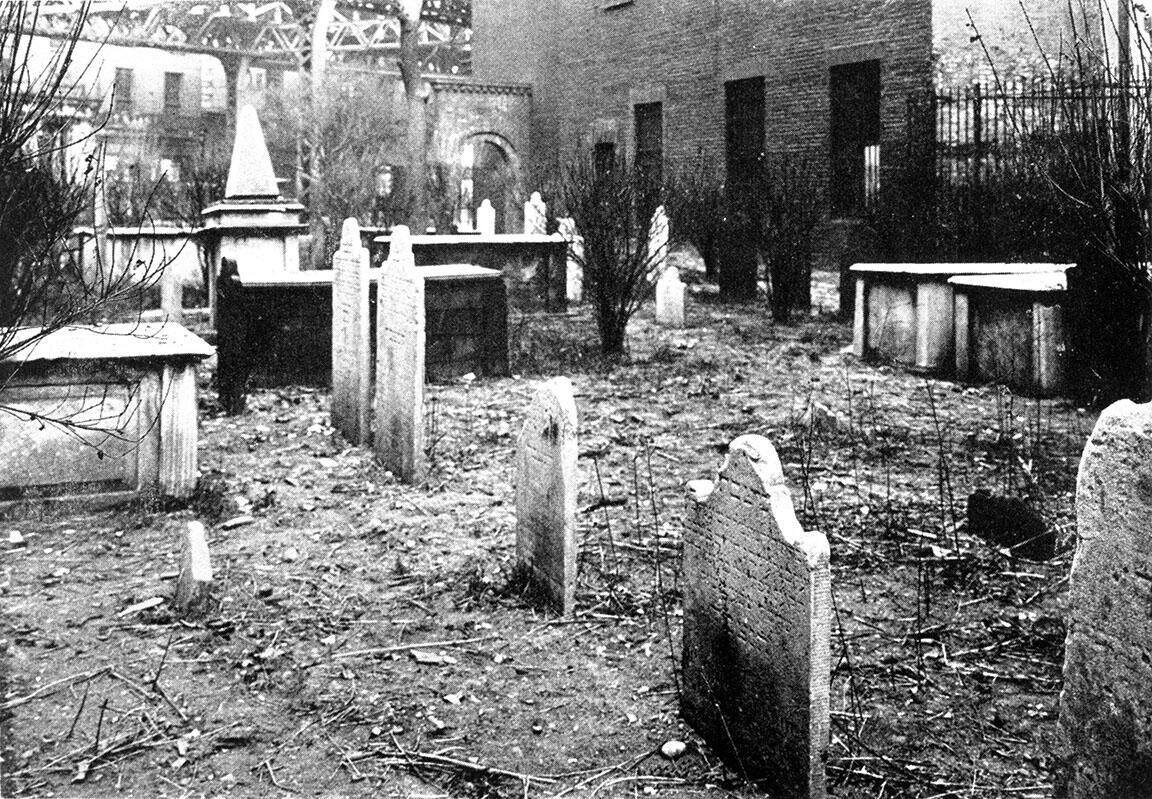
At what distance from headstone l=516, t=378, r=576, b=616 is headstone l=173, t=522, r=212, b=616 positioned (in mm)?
1575

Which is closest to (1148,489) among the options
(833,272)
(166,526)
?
(166,526)

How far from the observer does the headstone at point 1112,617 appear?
2.71 meters

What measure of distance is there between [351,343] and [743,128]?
1603 centimetres

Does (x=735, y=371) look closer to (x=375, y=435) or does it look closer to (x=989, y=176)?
(x=375, y=435)

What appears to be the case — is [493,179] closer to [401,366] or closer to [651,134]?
[651,134]

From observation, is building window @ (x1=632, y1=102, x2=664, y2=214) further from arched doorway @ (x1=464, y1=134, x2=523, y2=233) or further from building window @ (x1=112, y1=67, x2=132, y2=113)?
building window @ (x1=112, y1=67, x2=132, y2=113)

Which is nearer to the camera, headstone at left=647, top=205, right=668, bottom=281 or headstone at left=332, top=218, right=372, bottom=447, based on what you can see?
headstone at left=332, top=218, right=372, bottom=447

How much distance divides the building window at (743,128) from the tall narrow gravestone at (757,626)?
19.1m

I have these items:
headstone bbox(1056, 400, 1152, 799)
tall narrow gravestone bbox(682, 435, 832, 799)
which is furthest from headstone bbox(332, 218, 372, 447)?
headstone bbox(1056, 400, 1152, 799)

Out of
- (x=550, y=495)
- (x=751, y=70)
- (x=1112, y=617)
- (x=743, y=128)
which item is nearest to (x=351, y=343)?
(x=550, y=495)

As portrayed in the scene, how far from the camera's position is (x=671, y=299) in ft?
50.5

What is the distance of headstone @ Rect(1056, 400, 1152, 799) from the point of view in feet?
8.89

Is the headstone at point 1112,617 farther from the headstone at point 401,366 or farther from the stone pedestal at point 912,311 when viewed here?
the stone pedestal at point 912,311

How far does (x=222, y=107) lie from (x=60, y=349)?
1652 inches
